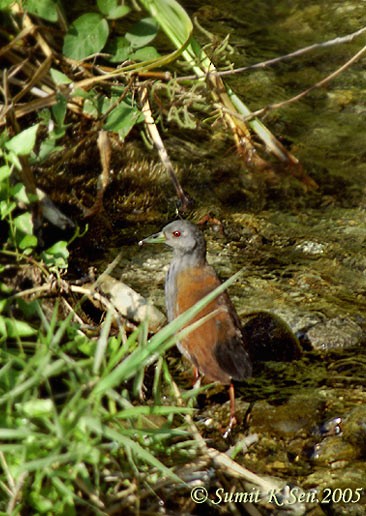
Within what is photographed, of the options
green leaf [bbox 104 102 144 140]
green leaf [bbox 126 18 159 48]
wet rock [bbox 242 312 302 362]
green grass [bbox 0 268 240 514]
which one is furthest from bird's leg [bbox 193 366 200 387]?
green leaf [bbox 126 18 159 48]

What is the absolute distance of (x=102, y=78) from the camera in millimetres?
5477

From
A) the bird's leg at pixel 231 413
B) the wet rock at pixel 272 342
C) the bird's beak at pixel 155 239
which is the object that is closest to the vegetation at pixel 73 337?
the bird's leg at pixel 231 413

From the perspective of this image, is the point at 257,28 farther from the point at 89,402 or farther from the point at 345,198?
the point at 89,402

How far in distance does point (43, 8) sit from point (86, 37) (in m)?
0.35

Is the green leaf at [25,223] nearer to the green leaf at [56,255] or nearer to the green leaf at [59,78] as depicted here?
the green leaf at [56,255]

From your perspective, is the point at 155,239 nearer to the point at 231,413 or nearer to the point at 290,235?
the point at 290,235

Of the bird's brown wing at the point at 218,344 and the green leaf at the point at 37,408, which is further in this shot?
A: the bird's brown wing at the point at 218,344

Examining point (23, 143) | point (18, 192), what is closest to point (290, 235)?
point (18, 192)

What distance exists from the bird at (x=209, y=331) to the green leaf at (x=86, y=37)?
1.32 meters

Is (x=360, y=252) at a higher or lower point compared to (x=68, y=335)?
lower

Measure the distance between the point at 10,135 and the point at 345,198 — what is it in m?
2.89

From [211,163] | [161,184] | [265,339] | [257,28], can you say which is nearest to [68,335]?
[265,339]

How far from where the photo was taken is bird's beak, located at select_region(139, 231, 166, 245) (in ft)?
19.1

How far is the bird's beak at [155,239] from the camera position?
5812mm
